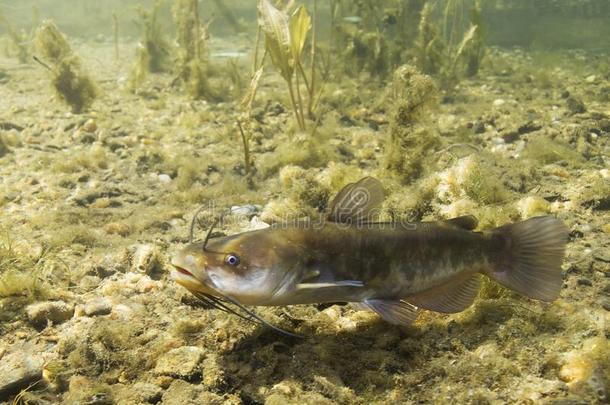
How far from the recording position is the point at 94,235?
188 inches

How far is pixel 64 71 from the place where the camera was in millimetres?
9172

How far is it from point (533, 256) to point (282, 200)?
10.1 feet

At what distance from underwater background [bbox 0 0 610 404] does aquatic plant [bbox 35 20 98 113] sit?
0.04 m

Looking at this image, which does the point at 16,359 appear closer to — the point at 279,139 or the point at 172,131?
the point at 279,139

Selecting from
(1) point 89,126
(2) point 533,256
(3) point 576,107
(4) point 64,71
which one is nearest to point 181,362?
(2) point 533,256

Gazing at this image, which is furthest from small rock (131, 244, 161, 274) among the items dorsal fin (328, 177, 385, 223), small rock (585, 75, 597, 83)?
small rock (585, 75, 597, 83)

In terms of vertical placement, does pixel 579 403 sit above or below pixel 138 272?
above

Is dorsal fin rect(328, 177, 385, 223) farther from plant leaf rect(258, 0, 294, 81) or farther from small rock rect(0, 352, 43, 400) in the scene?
plant leaf rect(258, 0, 294, 81)

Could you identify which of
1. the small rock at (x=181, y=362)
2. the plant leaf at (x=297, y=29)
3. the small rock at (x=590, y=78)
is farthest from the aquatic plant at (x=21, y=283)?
the small rock at (x=590, y=78)

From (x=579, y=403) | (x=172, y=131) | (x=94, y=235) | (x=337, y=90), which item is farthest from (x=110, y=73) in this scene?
(x=579, y=403)

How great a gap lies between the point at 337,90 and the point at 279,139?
3.14m

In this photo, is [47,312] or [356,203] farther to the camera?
[47,312]

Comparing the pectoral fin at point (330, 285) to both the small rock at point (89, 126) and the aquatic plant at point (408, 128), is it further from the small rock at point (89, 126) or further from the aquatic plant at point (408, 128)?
the small rock at point (89, 126)

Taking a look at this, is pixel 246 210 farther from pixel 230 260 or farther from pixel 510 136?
pixel 510 136
